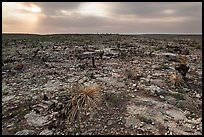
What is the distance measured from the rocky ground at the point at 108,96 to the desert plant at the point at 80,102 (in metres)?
0.20

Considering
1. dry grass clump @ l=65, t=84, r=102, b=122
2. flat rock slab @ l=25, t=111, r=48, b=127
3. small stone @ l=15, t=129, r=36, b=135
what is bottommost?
small stone @ l=15, t=129, r=36, b=135

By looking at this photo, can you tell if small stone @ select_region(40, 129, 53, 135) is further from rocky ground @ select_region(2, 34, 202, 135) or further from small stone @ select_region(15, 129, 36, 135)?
small stone @ select_region(15, 129, 36, 135)

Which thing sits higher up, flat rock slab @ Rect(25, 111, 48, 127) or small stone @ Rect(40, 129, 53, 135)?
flat rock slab @ Rect(25, 111, 48, 127)

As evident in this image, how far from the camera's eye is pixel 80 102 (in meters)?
8.36

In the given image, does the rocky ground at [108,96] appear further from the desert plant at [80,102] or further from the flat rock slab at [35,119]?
the desert plant at [80,102]

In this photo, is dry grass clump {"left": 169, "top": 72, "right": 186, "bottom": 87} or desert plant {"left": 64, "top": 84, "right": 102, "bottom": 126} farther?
dry grass clump {"left": 169, "top": 72, "right": 186, "bottom": 87}

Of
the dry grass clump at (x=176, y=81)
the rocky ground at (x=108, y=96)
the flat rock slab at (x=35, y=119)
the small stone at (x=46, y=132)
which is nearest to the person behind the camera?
the small stone at (x=46, y=132)

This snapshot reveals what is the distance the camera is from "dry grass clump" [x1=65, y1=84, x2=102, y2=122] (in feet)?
25.9

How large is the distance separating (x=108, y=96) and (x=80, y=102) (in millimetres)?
1152

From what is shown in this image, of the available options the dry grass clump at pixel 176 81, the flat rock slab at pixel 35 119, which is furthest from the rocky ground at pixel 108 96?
the dry grass clump at pixel 176 81

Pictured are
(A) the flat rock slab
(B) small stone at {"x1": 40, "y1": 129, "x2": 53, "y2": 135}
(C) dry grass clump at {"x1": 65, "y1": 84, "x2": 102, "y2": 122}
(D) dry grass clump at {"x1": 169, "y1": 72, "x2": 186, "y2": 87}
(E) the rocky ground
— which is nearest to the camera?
(B) small stone at {"x1": 40, "y1": 129, "x2": 53, "y2": 135}

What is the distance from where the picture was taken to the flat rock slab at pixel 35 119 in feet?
25.3

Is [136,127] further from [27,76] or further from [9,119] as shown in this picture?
[27,76]

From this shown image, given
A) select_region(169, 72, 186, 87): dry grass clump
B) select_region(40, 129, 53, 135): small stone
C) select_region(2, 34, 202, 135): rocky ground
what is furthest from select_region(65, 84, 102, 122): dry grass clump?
select_region(169, 72, 186, 87): dry grass clump
